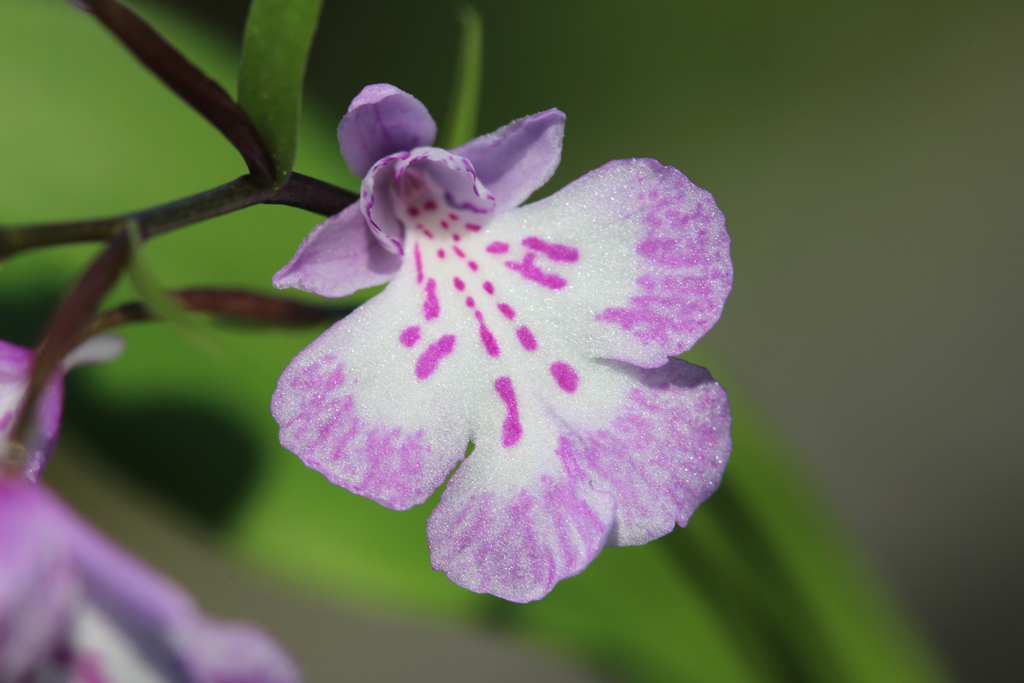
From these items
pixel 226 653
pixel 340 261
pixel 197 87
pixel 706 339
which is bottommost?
pixel 706 339

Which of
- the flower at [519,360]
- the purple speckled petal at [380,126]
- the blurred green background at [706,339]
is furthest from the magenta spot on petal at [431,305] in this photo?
the blurred green background at [706,339]

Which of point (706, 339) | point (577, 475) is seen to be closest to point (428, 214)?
point (577, 475)

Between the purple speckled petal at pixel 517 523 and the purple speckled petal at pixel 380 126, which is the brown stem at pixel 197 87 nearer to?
the purple speckled petal at pixel 380 126

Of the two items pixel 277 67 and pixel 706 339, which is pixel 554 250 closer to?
pixel 277 67

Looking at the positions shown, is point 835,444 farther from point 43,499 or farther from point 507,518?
point 43,499

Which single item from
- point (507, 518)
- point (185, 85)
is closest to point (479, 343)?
point (507, 518)

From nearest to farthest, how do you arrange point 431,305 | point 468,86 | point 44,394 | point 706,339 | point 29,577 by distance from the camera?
1. point 29,577
2. point 44,394
3. point 431,305
4. point 468,86
5. point 706,339

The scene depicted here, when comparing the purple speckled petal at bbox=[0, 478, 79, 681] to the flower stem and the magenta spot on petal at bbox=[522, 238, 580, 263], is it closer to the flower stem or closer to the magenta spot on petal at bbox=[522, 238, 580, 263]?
the flower stem

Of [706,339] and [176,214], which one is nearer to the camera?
[176,214]

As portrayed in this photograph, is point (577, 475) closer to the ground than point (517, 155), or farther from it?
closer to the ground
